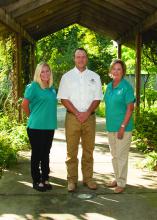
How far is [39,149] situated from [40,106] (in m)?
0.65

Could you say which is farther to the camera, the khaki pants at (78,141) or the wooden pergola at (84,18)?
the wooden pergola at (84,18)

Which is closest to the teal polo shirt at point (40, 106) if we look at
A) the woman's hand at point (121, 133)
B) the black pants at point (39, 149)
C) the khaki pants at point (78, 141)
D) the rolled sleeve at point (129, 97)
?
the black pants at point (39, 149)

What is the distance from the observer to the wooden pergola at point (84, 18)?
35.3ft

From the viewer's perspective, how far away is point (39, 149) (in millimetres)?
6730

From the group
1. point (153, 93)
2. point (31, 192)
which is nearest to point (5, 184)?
point (31, 192)

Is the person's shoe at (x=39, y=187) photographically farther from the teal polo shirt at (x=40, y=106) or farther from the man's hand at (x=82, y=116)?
the man's hand at (x=82, y=116)

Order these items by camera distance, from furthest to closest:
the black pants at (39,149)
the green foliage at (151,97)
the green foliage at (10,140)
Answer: the green foliage at (151,97) < the green foliage at (10,140) < the black pants at (39,149)

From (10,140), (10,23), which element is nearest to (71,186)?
(10,140)

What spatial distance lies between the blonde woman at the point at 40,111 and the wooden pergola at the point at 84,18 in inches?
141

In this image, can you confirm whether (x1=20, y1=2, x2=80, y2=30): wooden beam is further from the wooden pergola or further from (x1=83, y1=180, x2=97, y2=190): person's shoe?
(x1=83, y1=180, x2=97, y2=190): person's shoe

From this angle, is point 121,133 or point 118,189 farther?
point 118,189

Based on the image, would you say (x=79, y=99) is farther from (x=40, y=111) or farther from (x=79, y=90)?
(x=40, y=111)

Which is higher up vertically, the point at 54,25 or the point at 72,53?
the point at 72,53

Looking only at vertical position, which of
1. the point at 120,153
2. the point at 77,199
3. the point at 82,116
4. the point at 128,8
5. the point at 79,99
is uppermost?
the point at 128,8
